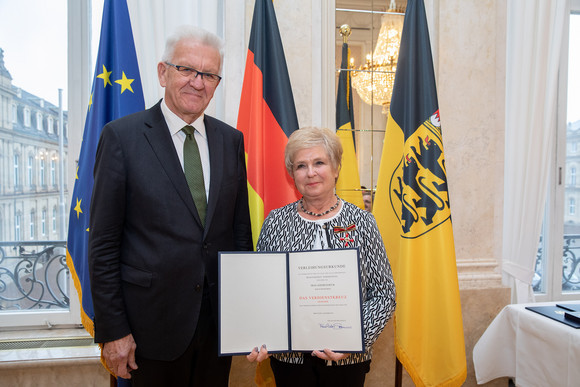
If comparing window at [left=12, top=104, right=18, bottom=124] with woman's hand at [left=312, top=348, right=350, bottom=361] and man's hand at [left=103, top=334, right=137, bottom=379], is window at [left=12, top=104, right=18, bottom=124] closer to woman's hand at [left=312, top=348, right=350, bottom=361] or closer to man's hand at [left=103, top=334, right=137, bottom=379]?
man's hand at [left=103, top=334, right=137, bottom=379]

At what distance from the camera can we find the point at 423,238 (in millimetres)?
2021

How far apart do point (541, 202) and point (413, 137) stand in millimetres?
1207

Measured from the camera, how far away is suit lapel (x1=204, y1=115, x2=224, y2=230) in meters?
1.39

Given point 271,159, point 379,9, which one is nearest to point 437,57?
point 379,9

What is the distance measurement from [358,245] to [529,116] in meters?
1.90

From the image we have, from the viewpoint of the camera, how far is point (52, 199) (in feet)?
8.30

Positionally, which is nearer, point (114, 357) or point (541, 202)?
point (114, 357)

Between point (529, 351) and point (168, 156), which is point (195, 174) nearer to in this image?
point (168, 156)

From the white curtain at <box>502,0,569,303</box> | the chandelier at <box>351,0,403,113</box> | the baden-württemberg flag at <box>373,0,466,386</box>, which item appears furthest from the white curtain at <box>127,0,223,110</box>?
the white curtain at <box>502,0,569,303</box>

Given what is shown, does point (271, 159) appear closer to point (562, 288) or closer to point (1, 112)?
point (1, 112)

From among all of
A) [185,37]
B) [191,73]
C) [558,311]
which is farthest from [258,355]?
[558,311]

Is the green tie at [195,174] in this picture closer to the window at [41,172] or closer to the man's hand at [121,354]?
the man's hand at [121,354]

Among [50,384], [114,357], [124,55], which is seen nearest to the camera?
[114,357]

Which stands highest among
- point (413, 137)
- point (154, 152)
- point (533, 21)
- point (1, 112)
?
point (533, 21)
